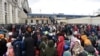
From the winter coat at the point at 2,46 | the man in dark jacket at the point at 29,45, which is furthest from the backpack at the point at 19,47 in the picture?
the winter coat at the point at 2,46

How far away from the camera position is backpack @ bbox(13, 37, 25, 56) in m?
11.7

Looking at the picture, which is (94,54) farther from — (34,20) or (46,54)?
(34,20)

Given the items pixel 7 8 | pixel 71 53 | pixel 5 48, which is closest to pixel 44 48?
pixel 5 48

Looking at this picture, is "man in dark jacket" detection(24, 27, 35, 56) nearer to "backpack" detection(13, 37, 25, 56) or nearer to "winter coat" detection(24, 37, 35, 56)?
"winter coat" detection(24, 37, 35, 56)

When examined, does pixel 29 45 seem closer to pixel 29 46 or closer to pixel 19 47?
pixel 29 46

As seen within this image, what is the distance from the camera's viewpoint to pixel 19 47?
1195 centimetres

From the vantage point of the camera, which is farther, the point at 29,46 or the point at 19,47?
the point at 29,46

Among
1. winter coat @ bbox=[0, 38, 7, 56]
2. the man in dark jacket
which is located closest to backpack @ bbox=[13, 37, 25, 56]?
the man in dark jacket

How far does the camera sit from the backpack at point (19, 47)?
11.7 m

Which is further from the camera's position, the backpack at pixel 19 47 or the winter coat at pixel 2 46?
the winter coat at pixel 2 46

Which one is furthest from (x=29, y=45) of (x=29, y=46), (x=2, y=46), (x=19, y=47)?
(x=2, y=46)

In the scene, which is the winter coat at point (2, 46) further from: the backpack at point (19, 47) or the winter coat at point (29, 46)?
the winter coat at point (29, 46)

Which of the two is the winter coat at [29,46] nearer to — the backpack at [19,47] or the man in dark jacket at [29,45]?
the man in dark jacket at [29,45]

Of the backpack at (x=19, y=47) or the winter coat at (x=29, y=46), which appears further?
the winter coat at (x=29, y=46)
